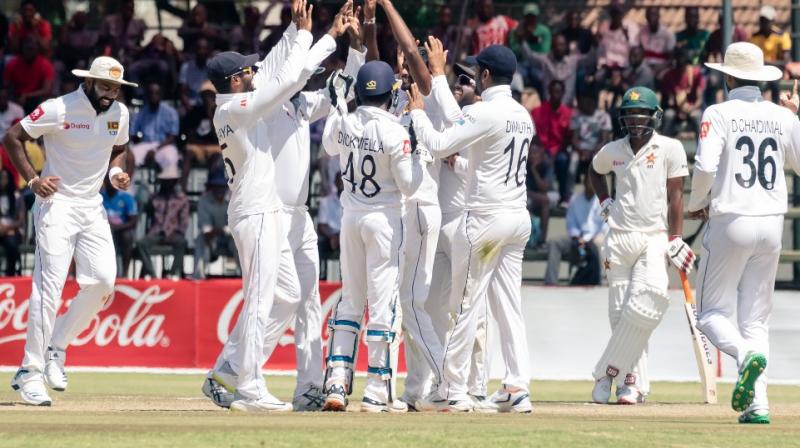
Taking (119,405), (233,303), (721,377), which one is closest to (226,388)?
(119,405)

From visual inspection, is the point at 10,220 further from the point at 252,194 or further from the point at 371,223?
the point at 371,223

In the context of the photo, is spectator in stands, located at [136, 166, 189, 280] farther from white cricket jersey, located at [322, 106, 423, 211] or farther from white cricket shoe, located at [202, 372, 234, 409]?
white cricket jersey, located at [322, 106, 423, 211]

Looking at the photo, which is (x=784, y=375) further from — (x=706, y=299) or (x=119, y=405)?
(x=119, y=405)

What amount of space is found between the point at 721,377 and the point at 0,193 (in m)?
9.96

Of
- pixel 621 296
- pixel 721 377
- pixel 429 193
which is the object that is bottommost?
pixel 721 377

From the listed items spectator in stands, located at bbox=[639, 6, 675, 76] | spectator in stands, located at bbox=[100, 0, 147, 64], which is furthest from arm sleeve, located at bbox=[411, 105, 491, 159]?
spectator in stands, located at bbox=[100, 0, 147, 64]

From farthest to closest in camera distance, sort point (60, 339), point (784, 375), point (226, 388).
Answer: point (784, 375)
point (60, 339)
point (226, 388)

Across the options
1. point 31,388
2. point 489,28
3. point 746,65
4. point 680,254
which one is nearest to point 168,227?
point 489,28

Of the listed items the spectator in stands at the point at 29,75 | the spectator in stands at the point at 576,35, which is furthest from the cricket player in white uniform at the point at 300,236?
the spectator in stands at the point at 29,75

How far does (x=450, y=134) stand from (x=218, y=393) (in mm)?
2558

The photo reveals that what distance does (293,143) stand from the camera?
1108 centimetres

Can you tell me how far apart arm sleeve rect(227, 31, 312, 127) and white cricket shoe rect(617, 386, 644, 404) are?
12.9 ft

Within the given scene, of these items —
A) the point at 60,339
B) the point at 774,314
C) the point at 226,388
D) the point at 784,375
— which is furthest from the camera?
the point at 774,314

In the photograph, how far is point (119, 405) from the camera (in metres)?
11.6
